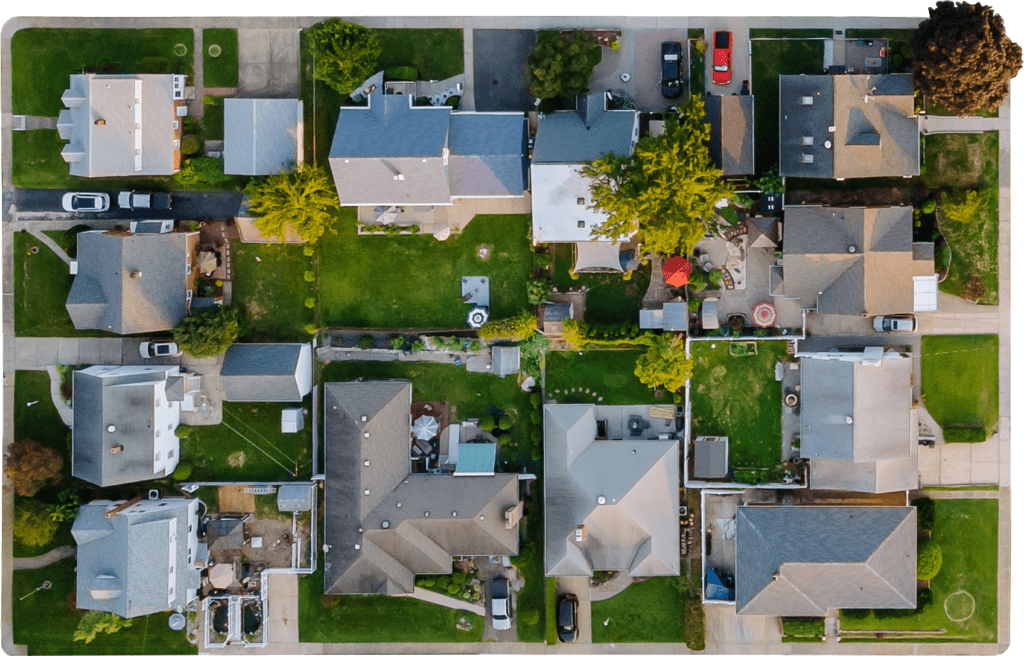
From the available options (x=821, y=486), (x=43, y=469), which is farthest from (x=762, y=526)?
(x=43, y=469)

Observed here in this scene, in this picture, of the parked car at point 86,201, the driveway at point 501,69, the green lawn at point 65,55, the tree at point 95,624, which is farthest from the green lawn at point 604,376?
the tree at point 95,624

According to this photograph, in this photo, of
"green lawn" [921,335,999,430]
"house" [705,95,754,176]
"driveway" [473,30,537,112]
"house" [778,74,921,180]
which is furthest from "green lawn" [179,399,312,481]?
"green lawn" [921,335,999,430]

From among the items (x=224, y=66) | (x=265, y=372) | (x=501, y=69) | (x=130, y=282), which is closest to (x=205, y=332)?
(x=265, y=372)

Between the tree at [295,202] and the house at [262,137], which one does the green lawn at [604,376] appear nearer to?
the tree at [295,202]

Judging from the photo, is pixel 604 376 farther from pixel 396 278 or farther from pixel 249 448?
pixel 249 448

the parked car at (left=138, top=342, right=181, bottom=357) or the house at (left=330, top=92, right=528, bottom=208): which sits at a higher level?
the house at (left=330, top=92, right=528, bottom=208)

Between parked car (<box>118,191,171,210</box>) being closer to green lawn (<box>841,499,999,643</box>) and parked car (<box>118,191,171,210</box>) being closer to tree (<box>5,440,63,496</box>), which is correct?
tree (<box>5,440,63,496</box>)

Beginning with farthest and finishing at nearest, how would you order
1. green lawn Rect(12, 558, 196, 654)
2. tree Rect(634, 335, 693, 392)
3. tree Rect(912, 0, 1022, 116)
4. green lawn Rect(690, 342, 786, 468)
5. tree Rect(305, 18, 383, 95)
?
green lawn Rect(12, 558, 196, 654), green lawn Rect(690, 342, 786, 468), tree Rect(305, 18, 383, 95), tree Rect(634, 335, 693, 392), tree Rect(912, 0, 1022, 116)
